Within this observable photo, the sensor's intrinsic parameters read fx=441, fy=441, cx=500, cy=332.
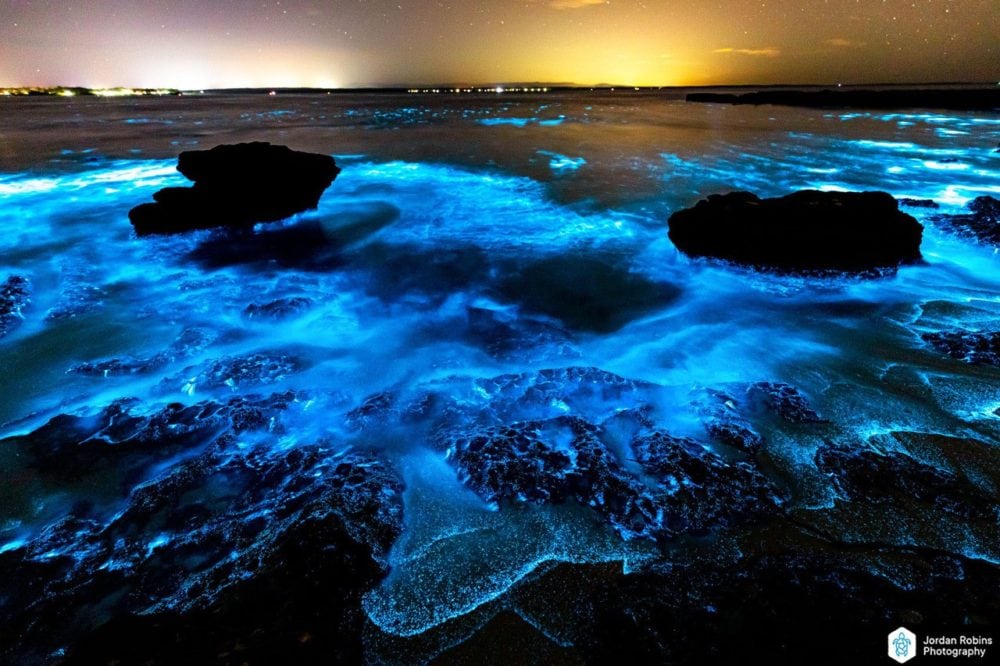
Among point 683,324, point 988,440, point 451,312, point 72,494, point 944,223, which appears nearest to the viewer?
point 72,494

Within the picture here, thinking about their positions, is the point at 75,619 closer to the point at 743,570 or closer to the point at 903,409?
the point at 743,570

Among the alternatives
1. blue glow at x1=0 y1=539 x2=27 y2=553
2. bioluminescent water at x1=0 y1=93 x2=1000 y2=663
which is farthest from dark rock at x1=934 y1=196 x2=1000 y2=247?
blue glow at x1=0 y1=539 x2=27 y2=553

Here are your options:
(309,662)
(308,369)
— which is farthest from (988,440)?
(308,369)

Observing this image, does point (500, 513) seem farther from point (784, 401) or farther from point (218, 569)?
point (784, 401)

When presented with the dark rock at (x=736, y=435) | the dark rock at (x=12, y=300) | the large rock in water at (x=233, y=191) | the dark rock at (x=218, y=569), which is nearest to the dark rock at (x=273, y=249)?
the large rock in water at (x=233, y=191)

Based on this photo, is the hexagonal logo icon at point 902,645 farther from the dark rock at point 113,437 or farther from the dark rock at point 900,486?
the dark rock at point 113,437

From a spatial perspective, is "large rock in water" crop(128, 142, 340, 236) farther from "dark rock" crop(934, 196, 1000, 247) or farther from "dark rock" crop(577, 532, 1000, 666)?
"dark rock" crop(934, 196, 1000, 247)

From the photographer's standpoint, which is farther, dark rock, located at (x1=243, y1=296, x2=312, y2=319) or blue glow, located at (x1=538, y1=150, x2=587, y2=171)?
blue glow, located at (x1=538, y1=150, x2=587, y2=171)
